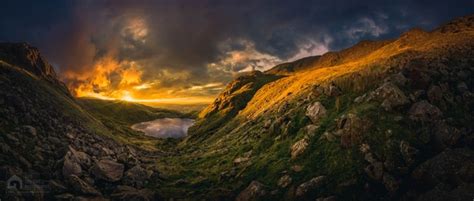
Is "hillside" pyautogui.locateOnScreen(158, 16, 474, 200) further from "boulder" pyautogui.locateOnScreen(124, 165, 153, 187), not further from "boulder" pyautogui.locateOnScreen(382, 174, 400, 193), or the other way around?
"boulder" pyautogui.locateOnScreen(124, 165, 153, 187)

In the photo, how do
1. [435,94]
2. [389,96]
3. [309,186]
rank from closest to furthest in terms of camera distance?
[309,186] < [435,94] < [389,96]

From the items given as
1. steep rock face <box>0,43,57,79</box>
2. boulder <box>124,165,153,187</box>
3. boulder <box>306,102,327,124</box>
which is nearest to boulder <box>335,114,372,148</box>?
boulder <box>306,102,327,124</box>

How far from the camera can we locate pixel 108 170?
55.8 metres

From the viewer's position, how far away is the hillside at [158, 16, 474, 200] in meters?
43.5


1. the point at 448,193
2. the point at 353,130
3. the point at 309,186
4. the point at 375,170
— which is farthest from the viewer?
the point at 353,130

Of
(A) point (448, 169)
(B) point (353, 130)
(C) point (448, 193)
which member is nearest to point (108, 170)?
(B) point (353, 130)

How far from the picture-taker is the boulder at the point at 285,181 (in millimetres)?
50719

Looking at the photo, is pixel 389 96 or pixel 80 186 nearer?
pixel 80 186

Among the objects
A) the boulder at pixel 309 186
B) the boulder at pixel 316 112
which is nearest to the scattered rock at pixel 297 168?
the boulder at pixel 309 186

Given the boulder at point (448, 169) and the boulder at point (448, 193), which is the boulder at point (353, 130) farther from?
the boulder at point (448, 193)

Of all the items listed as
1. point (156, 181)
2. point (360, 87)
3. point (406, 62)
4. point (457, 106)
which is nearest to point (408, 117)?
point (457, 106)

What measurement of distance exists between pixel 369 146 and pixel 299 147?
12.7 m

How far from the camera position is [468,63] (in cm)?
6831

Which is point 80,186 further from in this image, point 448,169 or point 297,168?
point 448,169
